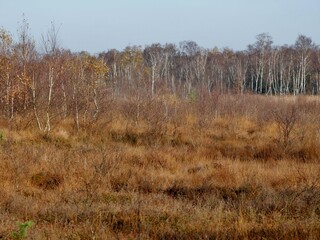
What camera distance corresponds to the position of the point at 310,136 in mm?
12438

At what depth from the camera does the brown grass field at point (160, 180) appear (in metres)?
5.30

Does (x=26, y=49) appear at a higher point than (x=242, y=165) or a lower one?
higher

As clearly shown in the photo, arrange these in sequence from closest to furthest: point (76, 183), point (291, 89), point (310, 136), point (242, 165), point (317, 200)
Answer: point (317, 200) → point (76, 183) → point (242, 165) → point (310, 136) → point (291, 89)

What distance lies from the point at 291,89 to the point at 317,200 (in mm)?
46355

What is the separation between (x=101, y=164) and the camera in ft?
28.2

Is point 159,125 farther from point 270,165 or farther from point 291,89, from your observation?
point 291,89

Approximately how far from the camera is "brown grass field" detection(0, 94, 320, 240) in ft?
17.4

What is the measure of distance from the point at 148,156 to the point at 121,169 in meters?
1.43

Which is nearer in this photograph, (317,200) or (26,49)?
(317,200)

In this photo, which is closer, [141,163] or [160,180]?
[160,180]

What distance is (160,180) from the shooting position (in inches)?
332

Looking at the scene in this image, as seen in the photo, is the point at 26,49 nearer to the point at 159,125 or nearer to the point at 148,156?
the point at 159,125

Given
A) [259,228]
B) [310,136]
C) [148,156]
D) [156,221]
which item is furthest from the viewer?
[310,136]

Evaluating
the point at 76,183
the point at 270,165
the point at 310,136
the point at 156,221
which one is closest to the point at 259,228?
the point at 156,221
